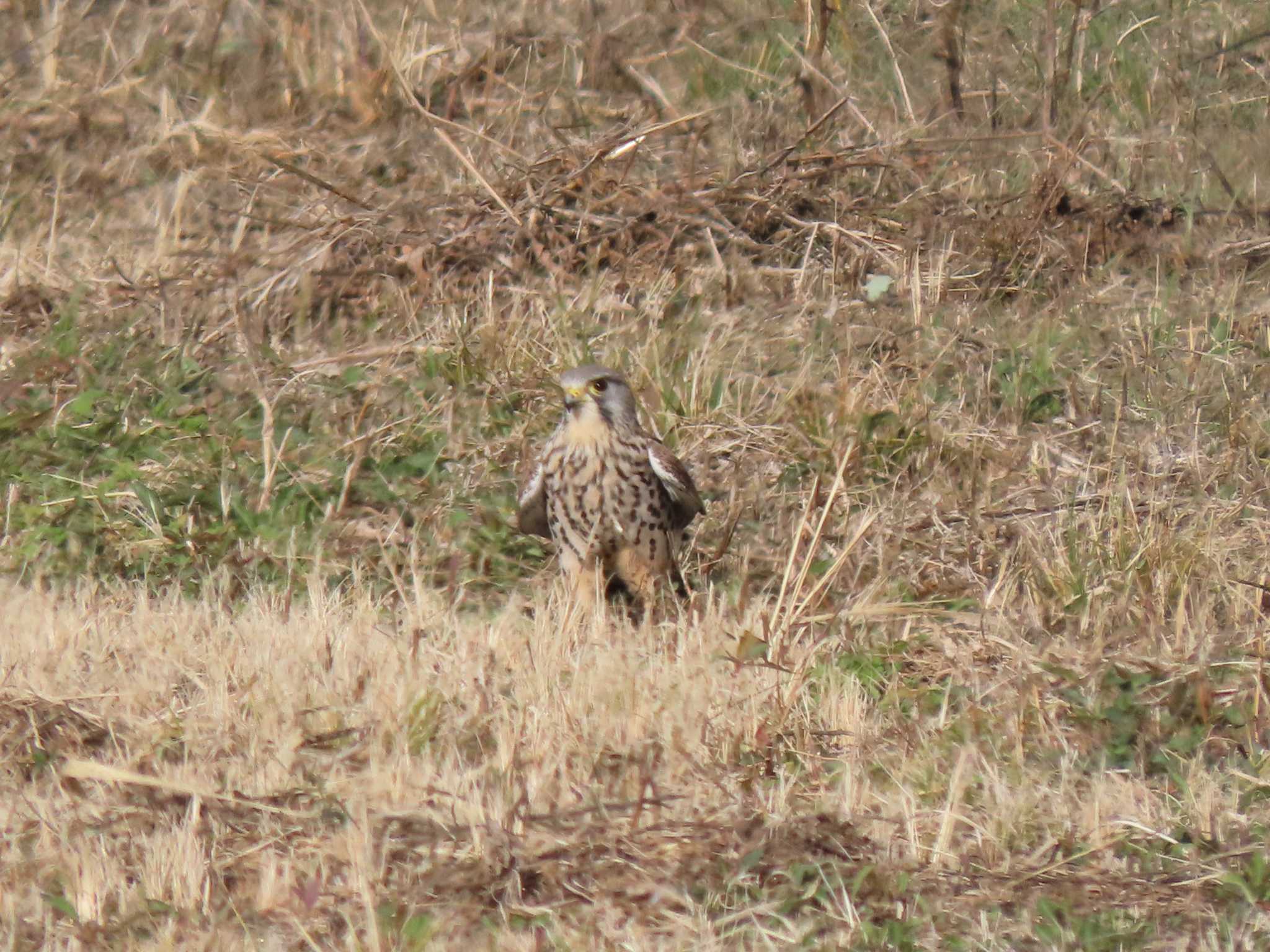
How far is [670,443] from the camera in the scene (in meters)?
6.48

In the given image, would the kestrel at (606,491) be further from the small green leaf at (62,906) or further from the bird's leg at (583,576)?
the small green leaf at (62,906)

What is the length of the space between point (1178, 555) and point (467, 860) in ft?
7.95

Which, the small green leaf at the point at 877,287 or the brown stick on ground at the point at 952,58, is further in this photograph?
the brown stick on ground at the point at 952,58

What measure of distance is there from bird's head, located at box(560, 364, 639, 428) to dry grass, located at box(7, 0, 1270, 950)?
1.96 feet

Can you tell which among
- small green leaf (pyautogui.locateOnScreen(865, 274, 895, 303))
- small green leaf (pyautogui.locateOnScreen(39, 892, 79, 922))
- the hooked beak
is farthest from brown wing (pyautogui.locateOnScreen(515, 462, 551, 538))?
small green leaf (pyautogui.locateOnScreen(39, 892, 79, 922))

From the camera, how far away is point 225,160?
8172 millimetres

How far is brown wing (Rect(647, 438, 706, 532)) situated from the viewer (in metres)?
5.69

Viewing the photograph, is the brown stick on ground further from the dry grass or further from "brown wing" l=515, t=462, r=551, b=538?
"brown wing" l=515, t=462, r=551, b=538

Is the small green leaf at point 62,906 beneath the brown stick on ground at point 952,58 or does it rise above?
beneath

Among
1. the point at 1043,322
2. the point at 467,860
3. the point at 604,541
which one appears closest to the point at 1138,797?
the point at 467,860

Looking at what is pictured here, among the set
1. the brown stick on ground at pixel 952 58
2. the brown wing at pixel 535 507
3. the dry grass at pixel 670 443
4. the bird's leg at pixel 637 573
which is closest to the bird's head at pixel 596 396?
the brown wing at pixel 535 507

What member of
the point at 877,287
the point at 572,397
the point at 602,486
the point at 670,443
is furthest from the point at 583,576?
the point at 877,287

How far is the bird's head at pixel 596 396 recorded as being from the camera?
5.62 meters

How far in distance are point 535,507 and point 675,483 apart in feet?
1.51
